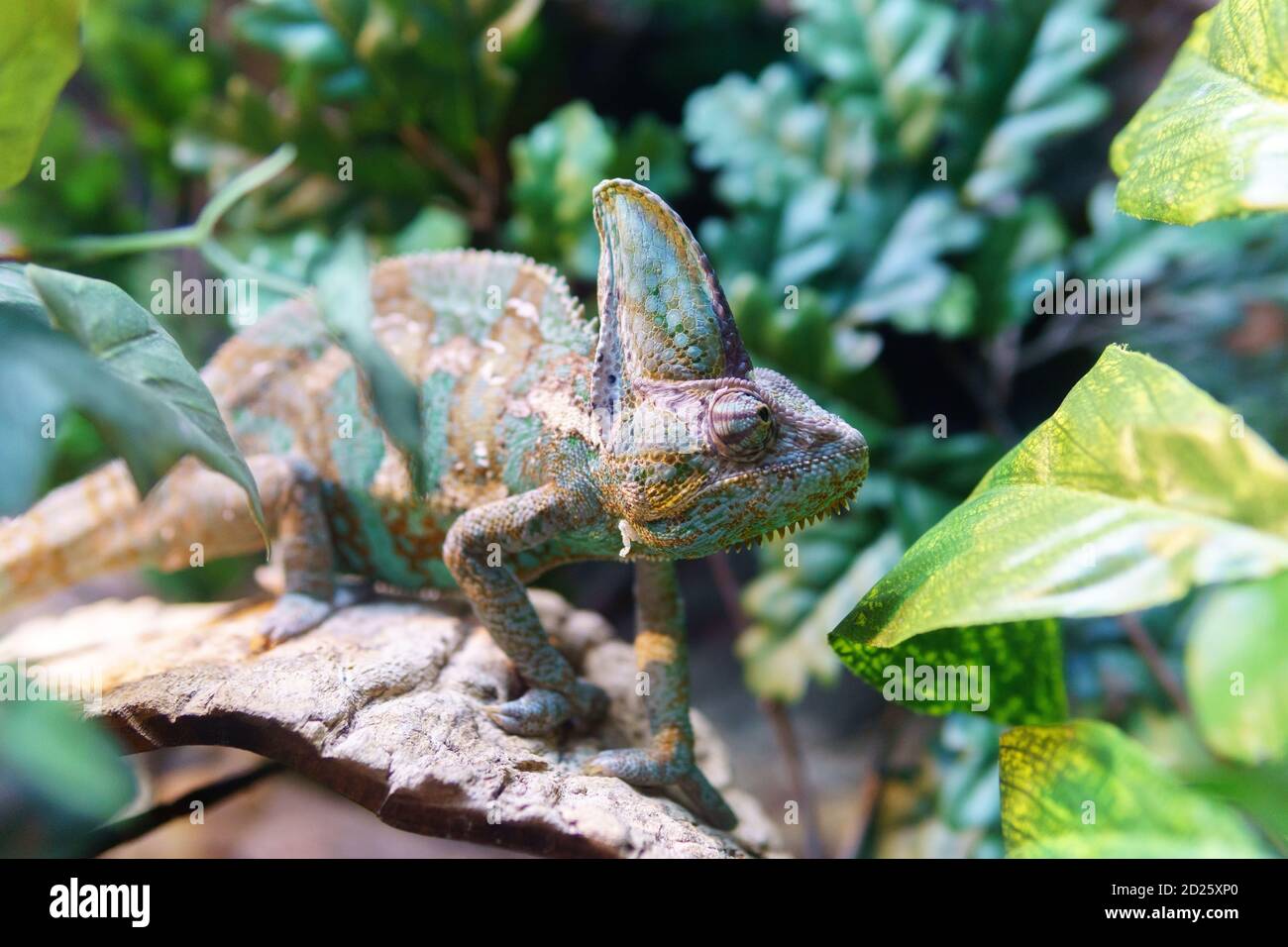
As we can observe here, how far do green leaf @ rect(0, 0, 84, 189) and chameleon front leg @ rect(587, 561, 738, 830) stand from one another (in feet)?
4.40

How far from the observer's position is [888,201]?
3.06 metres

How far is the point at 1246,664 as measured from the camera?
44.4 inches

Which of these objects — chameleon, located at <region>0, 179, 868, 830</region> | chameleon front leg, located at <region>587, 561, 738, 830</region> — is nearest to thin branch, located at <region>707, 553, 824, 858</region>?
chameleon front leg, located at <region>587, 561, 738, 830</region>

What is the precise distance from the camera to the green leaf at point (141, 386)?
1.11 meters

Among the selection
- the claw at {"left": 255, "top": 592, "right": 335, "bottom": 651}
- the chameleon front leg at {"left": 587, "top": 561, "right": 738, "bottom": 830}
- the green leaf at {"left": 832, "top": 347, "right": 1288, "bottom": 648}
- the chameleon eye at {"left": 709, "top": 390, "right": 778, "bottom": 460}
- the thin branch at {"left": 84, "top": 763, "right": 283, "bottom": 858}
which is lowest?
the thin branch at {"left": 84, "top": 763, "right": 283, "bottom": 858}

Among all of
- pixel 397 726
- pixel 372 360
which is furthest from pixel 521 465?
pixel 397 726

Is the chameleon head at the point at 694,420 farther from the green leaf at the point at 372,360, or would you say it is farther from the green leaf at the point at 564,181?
the green leaf at the point at 564,181

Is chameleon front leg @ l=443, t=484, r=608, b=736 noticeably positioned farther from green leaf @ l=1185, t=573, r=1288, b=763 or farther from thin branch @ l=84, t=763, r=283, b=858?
green leaf @ l=1185, t=573, r=1288, b=763

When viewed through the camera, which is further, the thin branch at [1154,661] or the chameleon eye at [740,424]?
the thin branch at [1154,661]

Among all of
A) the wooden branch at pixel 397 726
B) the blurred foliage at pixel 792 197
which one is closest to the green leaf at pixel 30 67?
the wooden branch at pixel 397 726

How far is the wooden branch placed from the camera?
150cm

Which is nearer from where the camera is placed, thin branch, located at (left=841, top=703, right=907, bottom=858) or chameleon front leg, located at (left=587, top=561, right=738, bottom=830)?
chameleon front leg, located at (left=587, top=561, right=738, bottom=830)

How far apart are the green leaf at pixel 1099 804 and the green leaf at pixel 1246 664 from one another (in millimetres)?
104
